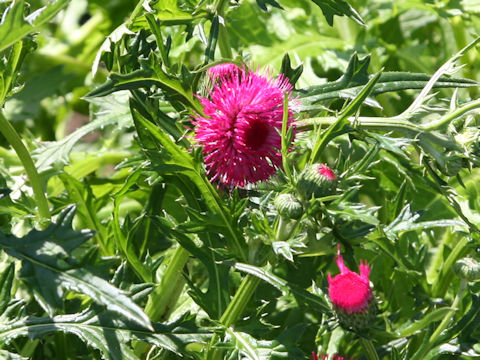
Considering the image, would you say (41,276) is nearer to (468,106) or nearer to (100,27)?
(468,106)

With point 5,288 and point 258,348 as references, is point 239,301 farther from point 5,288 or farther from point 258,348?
point 5,288

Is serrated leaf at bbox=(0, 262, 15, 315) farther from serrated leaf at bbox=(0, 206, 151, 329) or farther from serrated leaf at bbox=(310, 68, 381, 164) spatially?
serrated leaf at bbox=(310, 68, 381, 164)

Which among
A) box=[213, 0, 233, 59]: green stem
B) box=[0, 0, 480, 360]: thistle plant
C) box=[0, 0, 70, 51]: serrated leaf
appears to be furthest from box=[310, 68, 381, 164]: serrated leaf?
box=[0, 0, 70, 51]: serrated leaf

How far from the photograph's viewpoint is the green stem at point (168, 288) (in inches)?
52.7

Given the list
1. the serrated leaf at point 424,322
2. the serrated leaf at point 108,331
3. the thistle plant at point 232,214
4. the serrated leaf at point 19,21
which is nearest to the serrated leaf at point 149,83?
the thistle plant at point 232,214

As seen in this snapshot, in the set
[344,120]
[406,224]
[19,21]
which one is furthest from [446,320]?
[19,21]

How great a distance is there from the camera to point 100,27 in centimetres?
272

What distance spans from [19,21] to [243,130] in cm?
39

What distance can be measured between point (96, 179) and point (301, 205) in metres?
0.97

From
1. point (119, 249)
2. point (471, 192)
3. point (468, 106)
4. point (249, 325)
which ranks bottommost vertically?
point (471, 192)

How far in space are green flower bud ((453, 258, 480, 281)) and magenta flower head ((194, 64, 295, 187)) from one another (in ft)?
1.32

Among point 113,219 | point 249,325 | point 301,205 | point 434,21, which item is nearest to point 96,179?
point 113,219

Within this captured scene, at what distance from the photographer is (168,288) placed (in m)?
1.35

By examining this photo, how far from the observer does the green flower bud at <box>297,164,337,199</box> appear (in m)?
1.09
